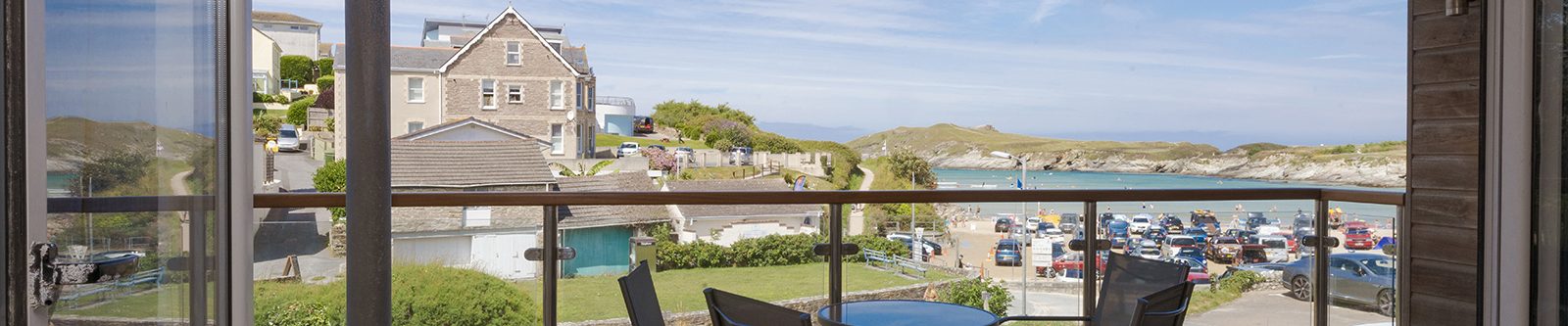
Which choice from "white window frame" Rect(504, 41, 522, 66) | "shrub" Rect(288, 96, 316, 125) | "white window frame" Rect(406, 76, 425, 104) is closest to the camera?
"shrub" Rect(288, 96, 316, 125)

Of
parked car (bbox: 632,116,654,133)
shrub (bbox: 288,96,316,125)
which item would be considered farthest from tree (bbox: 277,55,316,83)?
parked car (bbox: 632,116,654,133)

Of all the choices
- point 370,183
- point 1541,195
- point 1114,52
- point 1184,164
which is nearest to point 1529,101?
point 1541,195

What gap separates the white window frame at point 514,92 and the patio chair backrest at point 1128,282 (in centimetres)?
2180

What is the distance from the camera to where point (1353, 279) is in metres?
3.80

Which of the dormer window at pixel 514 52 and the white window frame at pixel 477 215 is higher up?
the dormer window at pixel 514 52

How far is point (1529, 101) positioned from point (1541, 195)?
0.18 m

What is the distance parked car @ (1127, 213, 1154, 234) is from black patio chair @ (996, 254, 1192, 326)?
29.8 inches

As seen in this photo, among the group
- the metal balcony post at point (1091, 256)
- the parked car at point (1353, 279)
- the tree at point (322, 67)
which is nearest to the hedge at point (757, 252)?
the metal balcony post at point (1091, 256)

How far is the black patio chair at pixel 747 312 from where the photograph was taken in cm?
188

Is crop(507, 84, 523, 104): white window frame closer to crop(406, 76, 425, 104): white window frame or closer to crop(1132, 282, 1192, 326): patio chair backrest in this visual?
crop(406, 76, 425, 104): white window frame

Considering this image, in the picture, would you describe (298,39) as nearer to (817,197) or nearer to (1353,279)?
(817,197)

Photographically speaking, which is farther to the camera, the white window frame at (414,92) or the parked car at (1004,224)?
the white window frame at (414,92)

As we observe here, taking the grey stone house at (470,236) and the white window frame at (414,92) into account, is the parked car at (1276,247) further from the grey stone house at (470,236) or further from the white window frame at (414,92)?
the white window frame at (414,92)

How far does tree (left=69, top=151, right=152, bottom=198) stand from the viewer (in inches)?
65.1
